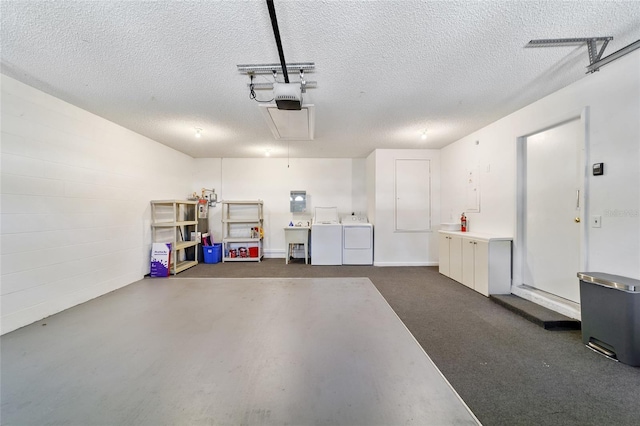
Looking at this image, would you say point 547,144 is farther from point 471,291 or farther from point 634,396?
point 634,396

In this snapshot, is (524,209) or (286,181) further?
(286,181)

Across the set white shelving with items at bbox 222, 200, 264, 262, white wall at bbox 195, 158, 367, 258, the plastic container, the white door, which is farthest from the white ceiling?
the plastic container

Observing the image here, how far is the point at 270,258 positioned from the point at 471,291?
4.48m

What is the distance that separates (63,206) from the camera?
2848 mm

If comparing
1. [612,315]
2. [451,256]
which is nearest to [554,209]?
[612,315]

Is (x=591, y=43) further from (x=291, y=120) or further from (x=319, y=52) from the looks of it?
(x=291, y=120)

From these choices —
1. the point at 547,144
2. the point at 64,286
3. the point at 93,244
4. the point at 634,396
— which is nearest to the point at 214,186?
the point at 93,244

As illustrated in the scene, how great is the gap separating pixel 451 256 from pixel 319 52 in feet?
12.8

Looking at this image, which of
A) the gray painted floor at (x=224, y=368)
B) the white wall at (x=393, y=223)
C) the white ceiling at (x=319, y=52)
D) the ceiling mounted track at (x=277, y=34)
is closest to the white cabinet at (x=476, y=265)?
the white wall at (x=393, y=223)

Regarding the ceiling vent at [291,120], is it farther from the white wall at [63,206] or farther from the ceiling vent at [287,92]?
the white wall at [63,206]

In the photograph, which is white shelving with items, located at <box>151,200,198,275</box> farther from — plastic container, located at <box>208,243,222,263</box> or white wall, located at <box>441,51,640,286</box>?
white wall, located at <box>441,51,640,286</box>

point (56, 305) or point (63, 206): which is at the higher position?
point (63, 206)

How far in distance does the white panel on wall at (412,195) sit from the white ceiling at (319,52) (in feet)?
6.01

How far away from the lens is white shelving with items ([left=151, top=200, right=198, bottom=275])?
4.39 metres
